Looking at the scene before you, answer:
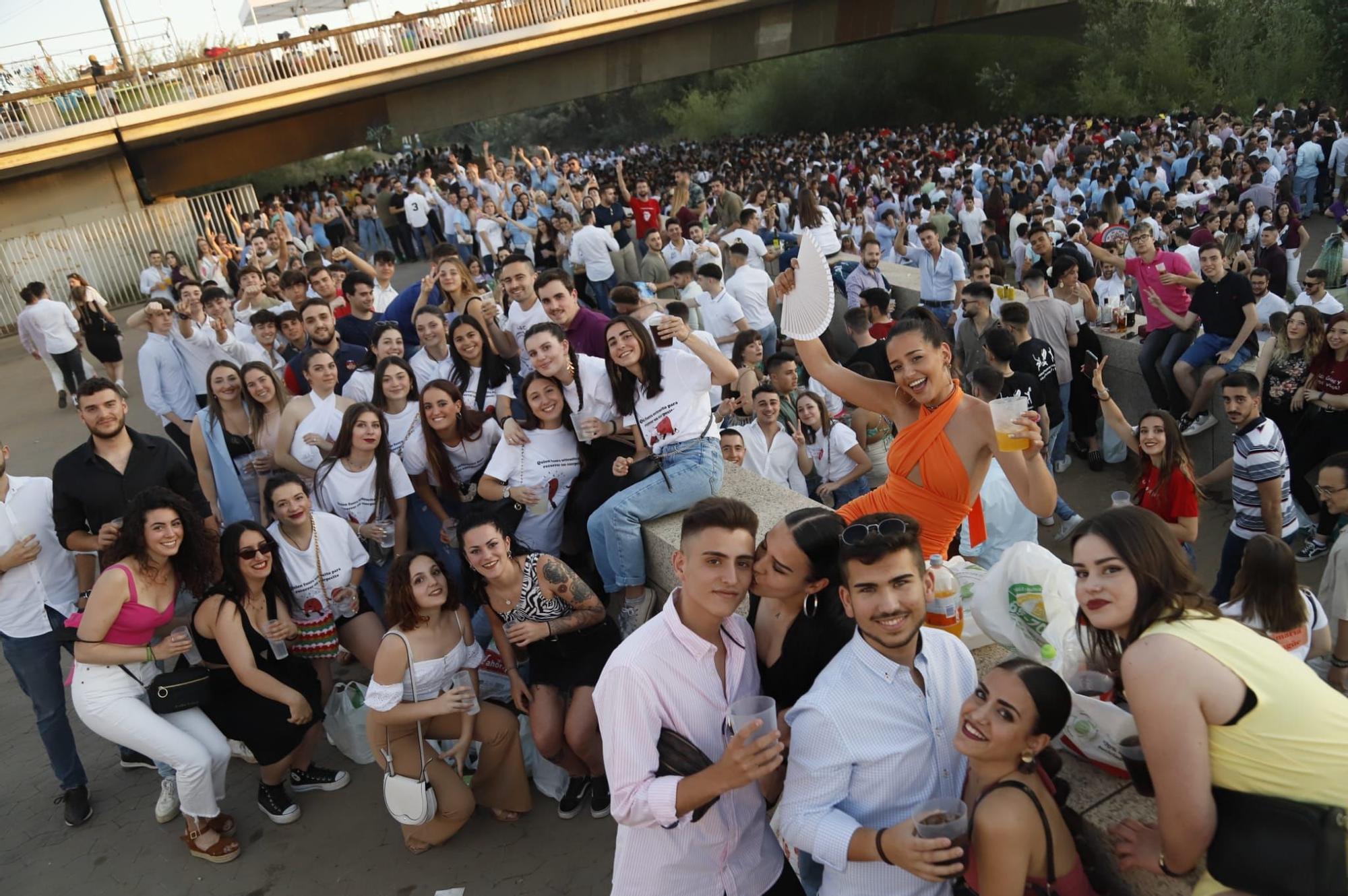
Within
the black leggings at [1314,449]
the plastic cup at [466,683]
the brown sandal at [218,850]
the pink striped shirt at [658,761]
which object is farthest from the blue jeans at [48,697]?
the black leggings at [1314,449]

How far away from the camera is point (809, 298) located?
3502 millimetres

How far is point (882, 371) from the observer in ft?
22.6

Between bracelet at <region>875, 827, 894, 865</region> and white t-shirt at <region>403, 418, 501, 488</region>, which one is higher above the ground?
bracelet at <region>875, 827, 894, 865</region>

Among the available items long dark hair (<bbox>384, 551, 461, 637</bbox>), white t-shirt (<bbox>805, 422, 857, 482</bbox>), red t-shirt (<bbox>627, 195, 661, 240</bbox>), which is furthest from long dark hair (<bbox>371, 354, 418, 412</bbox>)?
red t-shirt (<bbox>627, 195, 661, 240</bbox>)

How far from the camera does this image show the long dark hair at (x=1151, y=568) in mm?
1969

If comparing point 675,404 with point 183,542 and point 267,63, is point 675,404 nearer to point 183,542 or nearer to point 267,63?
point 183,542

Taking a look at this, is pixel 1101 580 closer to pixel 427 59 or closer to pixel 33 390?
pixel 33 390

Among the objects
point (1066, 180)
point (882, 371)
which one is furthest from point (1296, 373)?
point (1066, 180)

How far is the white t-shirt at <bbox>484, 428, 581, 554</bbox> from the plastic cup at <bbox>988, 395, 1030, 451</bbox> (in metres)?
2.30

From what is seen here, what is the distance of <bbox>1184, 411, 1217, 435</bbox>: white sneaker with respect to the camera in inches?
281

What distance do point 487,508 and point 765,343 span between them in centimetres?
539

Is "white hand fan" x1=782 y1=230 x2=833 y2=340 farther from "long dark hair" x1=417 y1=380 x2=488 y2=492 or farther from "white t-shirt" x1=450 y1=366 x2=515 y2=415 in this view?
"white t-shirt" x1=450 y1=366 x2=515 y2=415

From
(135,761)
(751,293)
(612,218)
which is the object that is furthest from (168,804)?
(612,218)

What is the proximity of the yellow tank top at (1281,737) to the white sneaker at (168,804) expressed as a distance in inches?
173
